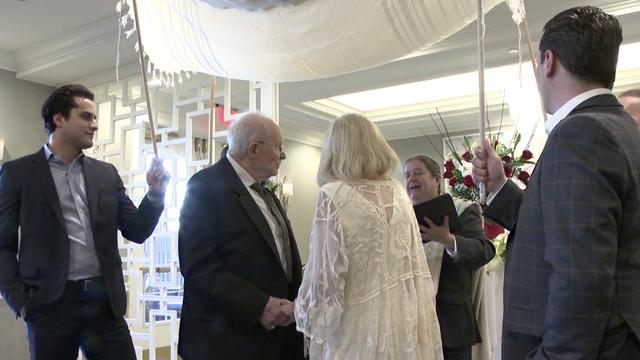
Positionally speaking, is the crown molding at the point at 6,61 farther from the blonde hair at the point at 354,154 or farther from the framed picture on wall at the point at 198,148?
the blonde hair at the point at 354,154

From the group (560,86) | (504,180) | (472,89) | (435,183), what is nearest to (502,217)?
(504,180)

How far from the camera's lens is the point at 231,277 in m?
1.70

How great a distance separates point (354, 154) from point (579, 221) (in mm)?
803

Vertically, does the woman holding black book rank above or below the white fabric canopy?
below

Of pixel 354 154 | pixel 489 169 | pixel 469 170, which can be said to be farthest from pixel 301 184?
pixel 489 169

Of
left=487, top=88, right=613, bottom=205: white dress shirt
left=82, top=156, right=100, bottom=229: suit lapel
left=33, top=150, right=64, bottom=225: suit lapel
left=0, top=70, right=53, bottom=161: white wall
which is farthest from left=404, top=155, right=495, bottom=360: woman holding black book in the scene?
left=0, top=70, right=53, bottom=161: white wall

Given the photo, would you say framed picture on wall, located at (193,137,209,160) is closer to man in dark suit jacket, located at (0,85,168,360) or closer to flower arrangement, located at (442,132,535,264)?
flower arrangement, located at (442,132,535,264)

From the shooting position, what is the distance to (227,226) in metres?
1.72

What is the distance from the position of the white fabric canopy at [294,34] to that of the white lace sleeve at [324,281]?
60 cm

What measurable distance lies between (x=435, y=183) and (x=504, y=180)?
1.17m

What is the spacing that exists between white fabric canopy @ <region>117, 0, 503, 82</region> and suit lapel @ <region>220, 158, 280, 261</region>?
494 mm

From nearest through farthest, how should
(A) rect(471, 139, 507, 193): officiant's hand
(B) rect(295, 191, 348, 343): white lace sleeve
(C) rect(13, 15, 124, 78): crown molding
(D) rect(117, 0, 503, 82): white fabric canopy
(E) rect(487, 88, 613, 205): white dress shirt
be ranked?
(E) rect(487, 88, 613, 205): white dress shirt, (A) rect(471, 139, 507, 193): officiant's hand, (B) rect(295, 191, 348, 343): white lace sleeve, (D) rect(117, 0, 503, 82): white fabric canopy, (C) rect(13, 15, 124, 78): crown molding

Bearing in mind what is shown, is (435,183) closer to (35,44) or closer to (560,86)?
(560,86)

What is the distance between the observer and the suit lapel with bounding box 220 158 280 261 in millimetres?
1740
